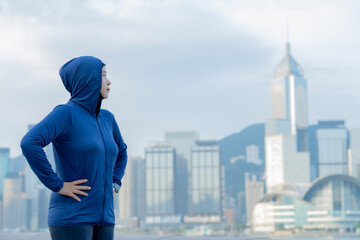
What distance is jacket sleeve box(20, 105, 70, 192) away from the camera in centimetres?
297

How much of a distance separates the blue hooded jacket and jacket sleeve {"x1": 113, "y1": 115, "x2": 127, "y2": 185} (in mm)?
199

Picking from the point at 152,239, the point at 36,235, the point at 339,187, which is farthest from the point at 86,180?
the point at 339,187

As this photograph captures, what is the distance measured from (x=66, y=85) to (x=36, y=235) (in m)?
2.65

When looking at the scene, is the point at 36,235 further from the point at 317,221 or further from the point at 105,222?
the point at 317,221

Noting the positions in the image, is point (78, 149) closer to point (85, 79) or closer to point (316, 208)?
point (85, 79)

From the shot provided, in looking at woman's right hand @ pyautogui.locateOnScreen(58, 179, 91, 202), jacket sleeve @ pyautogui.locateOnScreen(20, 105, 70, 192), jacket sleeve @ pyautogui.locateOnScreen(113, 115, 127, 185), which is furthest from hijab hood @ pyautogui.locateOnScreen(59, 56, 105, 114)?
woman's right hand @ pyautogui.locateOnScreen(58, 179, 91, 202)

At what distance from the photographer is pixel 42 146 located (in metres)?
3.03

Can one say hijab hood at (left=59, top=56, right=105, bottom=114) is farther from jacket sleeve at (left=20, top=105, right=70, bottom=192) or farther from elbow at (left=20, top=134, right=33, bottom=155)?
elbow at (left=20, top=134, right=33, bottom=155)

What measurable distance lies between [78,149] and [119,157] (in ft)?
1.68

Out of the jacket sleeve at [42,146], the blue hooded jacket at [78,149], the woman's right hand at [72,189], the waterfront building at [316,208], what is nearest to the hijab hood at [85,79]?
the blue hooded jacket at [78,149]

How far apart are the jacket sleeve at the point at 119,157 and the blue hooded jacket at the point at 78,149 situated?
20cm

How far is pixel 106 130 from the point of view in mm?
3301

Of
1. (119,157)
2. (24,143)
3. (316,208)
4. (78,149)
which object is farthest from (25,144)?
(316,208)

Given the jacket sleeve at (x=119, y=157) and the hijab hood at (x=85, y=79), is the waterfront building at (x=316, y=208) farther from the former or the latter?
the hijab hood at (x=85, y=79)
